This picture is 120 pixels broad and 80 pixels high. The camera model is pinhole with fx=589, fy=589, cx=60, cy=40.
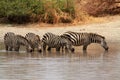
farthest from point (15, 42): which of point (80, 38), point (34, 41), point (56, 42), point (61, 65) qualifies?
point (61, 65)

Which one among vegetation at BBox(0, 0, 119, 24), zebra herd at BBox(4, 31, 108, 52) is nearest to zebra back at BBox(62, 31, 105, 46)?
zebra herd at BBox(4, 31, 108, 52)

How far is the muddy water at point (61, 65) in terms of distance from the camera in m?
11.9

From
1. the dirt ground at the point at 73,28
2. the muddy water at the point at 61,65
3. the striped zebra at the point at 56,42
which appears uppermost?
the dirt ground at the point at 73,28

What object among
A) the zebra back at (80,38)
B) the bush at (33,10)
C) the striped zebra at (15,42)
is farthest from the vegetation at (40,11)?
the striped zebra at (15,42)

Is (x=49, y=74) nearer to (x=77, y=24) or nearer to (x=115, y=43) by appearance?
(x=115, y=43)

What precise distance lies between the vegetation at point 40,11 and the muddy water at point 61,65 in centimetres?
760

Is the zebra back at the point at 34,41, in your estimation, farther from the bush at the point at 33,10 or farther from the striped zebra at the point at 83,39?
the bush at the point at 33,10

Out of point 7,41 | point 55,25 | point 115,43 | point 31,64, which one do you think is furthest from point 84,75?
point 55,25

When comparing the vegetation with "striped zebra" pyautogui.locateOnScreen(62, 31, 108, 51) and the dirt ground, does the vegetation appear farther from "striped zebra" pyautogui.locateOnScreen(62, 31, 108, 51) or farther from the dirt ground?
"striped zebra" pyautogui.locateOnScreen(62, 31, 108, 51)

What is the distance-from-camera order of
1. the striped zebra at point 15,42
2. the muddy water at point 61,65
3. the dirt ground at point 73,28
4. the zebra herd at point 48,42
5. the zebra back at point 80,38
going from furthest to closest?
the dirt ground at point 73,28, the zebra back at point 80,38, the zebra herd at point 48,42, the striped zebra at point 15,42, the muddy water at point 61,65

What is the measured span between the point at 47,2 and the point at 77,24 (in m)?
1.94

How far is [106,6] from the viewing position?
1115 inches

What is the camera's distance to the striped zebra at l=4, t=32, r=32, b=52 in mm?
17656

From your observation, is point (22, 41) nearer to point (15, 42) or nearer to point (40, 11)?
point (15, 42)
